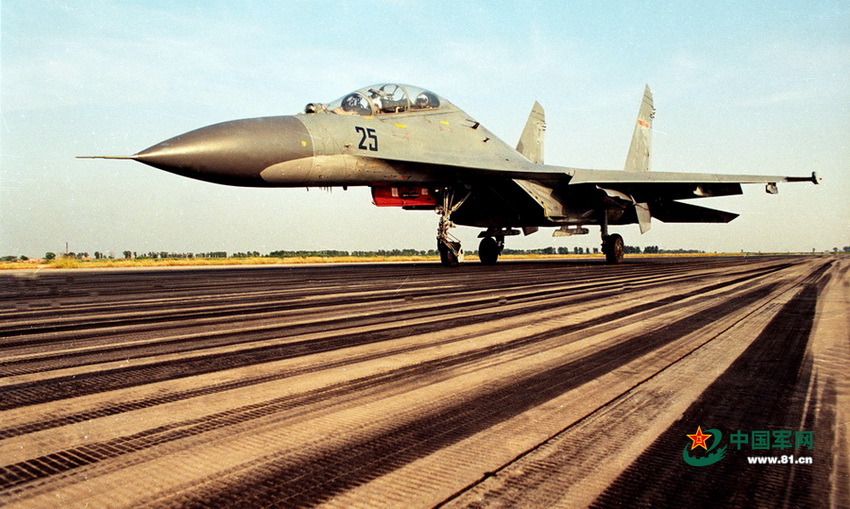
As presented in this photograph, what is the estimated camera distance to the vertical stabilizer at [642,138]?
25641 millimetres

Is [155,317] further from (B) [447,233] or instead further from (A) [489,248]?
(A) [489,248]

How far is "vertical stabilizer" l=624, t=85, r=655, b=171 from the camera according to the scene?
2564cm

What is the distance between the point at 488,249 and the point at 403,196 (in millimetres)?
5723

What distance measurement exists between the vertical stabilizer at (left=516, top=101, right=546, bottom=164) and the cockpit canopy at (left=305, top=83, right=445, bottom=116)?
9066 millimetres

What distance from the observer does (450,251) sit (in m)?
15.9

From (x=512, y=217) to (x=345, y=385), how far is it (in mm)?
15443

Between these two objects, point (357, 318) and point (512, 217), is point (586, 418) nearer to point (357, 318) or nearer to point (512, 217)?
point (357, 318)

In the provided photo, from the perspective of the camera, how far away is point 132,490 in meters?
1.53

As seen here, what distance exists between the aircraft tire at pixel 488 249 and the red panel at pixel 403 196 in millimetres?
4369
